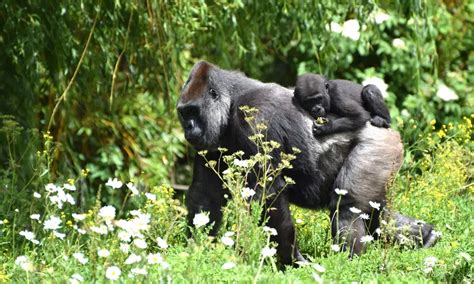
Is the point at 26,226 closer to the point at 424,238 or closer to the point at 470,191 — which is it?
the point at 424,238

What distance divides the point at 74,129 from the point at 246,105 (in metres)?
3.69

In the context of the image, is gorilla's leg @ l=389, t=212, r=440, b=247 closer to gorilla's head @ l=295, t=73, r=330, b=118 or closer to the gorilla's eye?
gorilla's head @ l=295, t=73, r=330, b=118

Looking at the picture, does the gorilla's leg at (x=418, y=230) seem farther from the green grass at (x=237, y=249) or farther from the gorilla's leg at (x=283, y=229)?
the gorilla's leg at (x=283, y=229)

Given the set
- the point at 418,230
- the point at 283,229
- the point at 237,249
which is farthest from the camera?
the point at 418,230

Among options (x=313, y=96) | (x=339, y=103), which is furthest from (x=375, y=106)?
(x=313, y=96)

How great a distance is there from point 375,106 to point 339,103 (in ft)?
0.76

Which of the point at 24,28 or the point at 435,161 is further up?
the point at 24,28

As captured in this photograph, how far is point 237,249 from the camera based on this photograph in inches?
177

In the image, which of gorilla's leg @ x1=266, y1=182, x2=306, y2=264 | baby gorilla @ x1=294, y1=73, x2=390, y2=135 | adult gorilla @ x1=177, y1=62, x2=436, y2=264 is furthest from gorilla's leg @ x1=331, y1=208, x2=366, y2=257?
baby gorilla @ x1=294, y1=73, x2=390, y2=135

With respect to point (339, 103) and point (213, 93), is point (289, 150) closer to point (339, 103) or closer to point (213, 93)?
point (339, 103)

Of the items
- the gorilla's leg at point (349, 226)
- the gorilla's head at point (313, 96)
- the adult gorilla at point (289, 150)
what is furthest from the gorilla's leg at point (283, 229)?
the gorilla's head at point (313, 96)

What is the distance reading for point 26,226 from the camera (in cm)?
605

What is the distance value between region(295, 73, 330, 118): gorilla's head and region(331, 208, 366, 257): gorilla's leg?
605 millimetres

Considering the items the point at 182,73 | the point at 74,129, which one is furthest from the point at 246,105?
the point at 74,129
